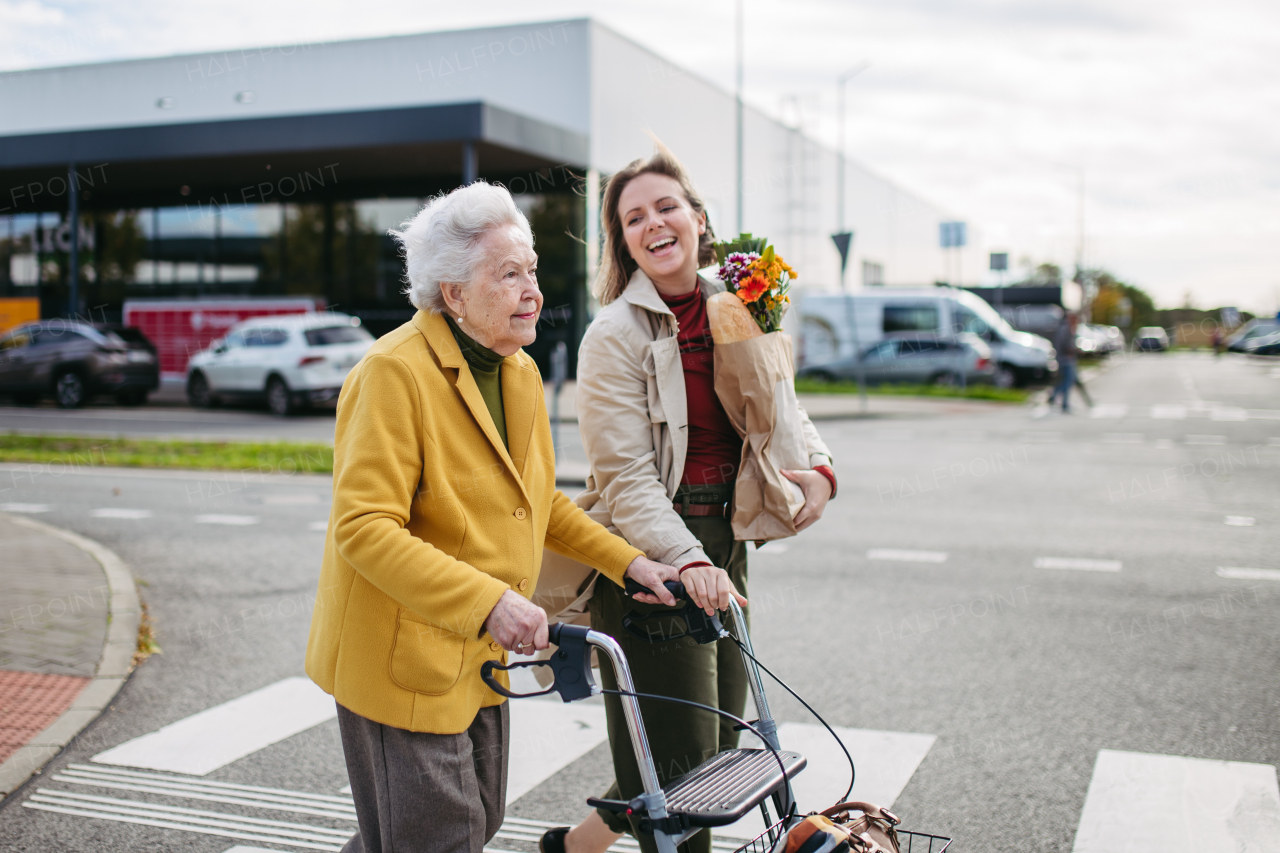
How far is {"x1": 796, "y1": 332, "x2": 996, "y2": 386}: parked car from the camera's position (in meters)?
26.5

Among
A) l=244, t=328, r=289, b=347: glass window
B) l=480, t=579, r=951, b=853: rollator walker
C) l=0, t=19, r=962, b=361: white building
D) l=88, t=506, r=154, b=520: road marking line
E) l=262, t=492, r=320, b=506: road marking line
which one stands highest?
l=0, t=19, r=962, b=361: white building

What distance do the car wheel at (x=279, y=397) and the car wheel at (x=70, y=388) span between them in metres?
4.10

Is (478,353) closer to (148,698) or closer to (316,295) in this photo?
(148,698)

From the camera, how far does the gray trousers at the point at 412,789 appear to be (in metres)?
2.27

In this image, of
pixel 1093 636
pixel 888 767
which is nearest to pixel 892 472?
pixel 1093 636

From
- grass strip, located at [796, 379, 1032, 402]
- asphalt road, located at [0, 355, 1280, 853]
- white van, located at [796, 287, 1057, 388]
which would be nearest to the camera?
asphalt road, located at [0, 355, 1280, 853]

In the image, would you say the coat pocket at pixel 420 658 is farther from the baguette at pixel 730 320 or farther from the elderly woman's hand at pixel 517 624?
the baguette at pixel 730 320

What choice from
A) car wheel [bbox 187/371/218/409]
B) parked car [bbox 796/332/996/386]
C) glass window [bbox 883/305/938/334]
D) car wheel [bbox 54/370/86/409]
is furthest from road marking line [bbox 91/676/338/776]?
glass window [bbox 883/305/938/334]

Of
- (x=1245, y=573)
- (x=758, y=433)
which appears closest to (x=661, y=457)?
(x=758, y=433)

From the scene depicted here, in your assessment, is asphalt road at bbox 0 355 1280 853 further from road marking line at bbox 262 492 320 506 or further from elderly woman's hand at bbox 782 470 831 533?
elderly woman's hand at bbox 782 470 831 533

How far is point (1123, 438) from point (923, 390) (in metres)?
9.21

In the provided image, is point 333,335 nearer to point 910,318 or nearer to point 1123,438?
point 1123,438

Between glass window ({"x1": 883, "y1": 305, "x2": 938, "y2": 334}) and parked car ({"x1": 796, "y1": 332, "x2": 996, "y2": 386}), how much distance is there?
7.7 inches

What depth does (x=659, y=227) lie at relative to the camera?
9.48 feet
